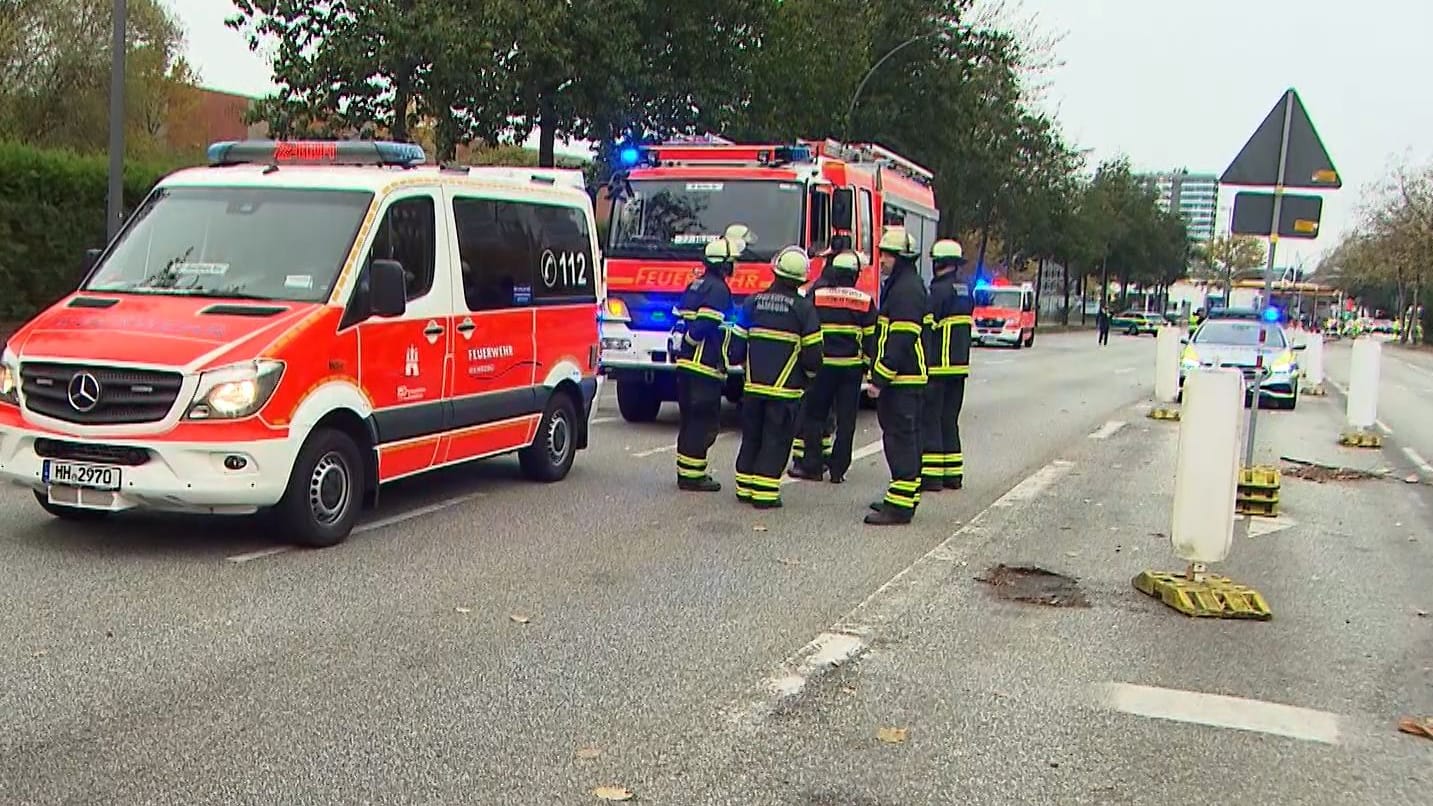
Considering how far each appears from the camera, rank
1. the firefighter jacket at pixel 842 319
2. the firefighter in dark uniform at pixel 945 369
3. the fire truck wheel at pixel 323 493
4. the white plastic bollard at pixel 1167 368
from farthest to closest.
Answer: the white plastic bollard at pixel 1167 368 < the firefighter in dark uniform at pixel 945 369 < the firefighter jacket at pixel 842 319 < the fire truck wheel at pixel 323 493

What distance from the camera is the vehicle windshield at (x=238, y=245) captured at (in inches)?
291

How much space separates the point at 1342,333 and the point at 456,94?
10066 cm

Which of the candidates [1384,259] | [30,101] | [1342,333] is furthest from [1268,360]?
[1342,333]

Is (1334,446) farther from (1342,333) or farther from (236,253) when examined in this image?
(1342,333)

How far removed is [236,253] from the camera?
758 cm

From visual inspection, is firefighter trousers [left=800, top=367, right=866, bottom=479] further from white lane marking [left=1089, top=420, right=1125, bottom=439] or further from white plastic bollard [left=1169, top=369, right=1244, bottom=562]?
white lane marking [left=1089, top=420, right=1125, bottom=439]

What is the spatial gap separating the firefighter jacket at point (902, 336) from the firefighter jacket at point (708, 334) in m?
1.17

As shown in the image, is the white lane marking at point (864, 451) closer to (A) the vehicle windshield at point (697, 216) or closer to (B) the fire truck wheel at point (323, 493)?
(A) the vehicle windshield at point (697, 216)

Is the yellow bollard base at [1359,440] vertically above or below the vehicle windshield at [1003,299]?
below

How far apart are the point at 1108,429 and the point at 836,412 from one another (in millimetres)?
6485

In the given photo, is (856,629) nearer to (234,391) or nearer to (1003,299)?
(234,391)

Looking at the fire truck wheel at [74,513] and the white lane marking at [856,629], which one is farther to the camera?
the fire truck wheel at [74,513]

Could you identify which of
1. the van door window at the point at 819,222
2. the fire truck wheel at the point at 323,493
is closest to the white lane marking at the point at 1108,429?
the van door window at the point at 819,222

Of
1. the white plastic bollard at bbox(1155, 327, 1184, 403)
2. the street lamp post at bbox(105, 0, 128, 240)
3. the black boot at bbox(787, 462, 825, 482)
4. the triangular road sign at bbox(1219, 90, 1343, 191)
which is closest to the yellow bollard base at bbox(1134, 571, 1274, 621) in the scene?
the black boot at bbox(787, 462, 825, 482)
